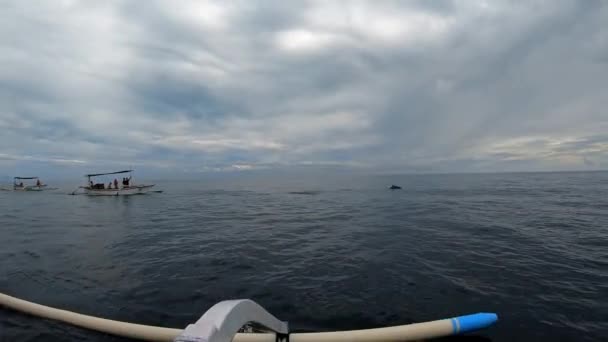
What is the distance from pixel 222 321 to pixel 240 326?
297mm

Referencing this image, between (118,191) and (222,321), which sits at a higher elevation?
(222,321)

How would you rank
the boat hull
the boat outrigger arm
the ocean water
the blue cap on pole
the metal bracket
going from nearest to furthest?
the metal bracket < the boat outrigger arm < the blue cap on pole < the ocean water < the boat hull

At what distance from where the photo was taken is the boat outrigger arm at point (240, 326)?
2533 millimetres

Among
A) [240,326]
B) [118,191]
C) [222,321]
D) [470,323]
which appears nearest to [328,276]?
[470,323]

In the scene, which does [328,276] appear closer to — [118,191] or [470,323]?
[470,323]

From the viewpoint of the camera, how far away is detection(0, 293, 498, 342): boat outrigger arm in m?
2.53

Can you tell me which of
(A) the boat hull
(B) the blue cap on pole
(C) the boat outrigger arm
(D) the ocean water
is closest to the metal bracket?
(C) the boat outrigger arm

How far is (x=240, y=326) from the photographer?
9.17ft

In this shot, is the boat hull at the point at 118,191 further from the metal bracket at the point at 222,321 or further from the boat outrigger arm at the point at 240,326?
the metal bracket at the point at 222,321

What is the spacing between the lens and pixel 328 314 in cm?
877

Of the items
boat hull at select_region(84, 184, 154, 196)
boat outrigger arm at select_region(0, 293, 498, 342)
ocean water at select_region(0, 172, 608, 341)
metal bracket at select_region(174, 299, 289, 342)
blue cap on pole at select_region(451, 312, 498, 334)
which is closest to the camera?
metal bracket at select_region(174, 299, 289, 342)

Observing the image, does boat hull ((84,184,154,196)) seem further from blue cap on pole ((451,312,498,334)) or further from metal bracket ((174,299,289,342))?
metal bracket ((174,299,289,342))

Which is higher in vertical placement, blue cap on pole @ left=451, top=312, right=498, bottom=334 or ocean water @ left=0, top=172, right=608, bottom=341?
blue cap on pole @ left=451, top=312, right=498, bottom=334

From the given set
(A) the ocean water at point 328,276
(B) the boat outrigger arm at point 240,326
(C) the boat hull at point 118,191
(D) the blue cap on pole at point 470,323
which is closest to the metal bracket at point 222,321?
(B) the boat outrigger arm at point 240,326
